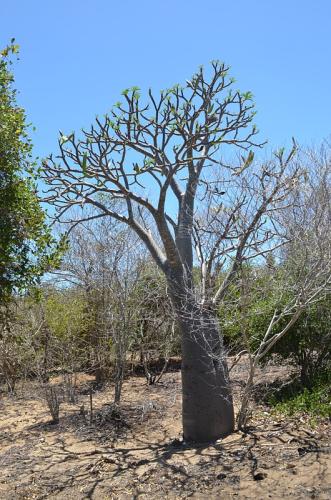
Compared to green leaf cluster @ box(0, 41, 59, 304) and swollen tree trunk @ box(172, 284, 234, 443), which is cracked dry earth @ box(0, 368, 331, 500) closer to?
swollen tree trunk @ box(172, 284, 234, 443)

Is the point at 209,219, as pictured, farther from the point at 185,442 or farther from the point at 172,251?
the point at 185,442

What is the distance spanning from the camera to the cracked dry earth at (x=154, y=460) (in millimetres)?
5395

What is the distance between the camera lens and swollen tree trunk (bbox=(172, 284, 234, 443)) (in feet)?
21.6

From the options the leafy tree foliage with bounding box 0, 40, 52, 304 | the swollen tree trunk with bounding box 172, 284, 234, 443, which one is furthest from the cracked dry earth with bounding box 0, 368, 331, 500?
the leafy tree foliage with bounding box 0, 40, 52, 304

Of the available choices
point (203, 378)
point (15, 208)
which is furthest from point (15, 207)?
point (203, 378)

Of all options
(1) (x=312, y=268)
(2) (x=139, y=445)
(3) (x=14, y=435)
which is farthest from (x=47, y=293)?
(1) (x=312, y=268)

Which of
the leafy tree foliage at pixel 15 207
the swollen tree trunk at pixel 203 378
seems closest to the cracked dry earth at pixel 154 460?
the swollen tree trunk at pixel 203 378

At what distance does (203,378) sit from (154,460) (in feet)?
3.51

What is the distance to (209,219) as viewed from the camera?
23.2 feet

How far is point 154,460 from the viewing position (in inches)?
248

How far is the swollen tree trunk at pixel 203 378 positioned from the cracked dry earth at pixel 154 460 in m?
0.21

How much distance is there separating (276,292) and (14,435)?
4249mm

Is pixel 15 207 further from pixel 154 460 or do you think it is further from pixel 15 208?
pixel 154 460

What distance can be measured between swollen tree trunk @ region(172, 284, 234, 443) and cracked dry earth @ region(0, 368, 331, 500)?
211 millimetres
